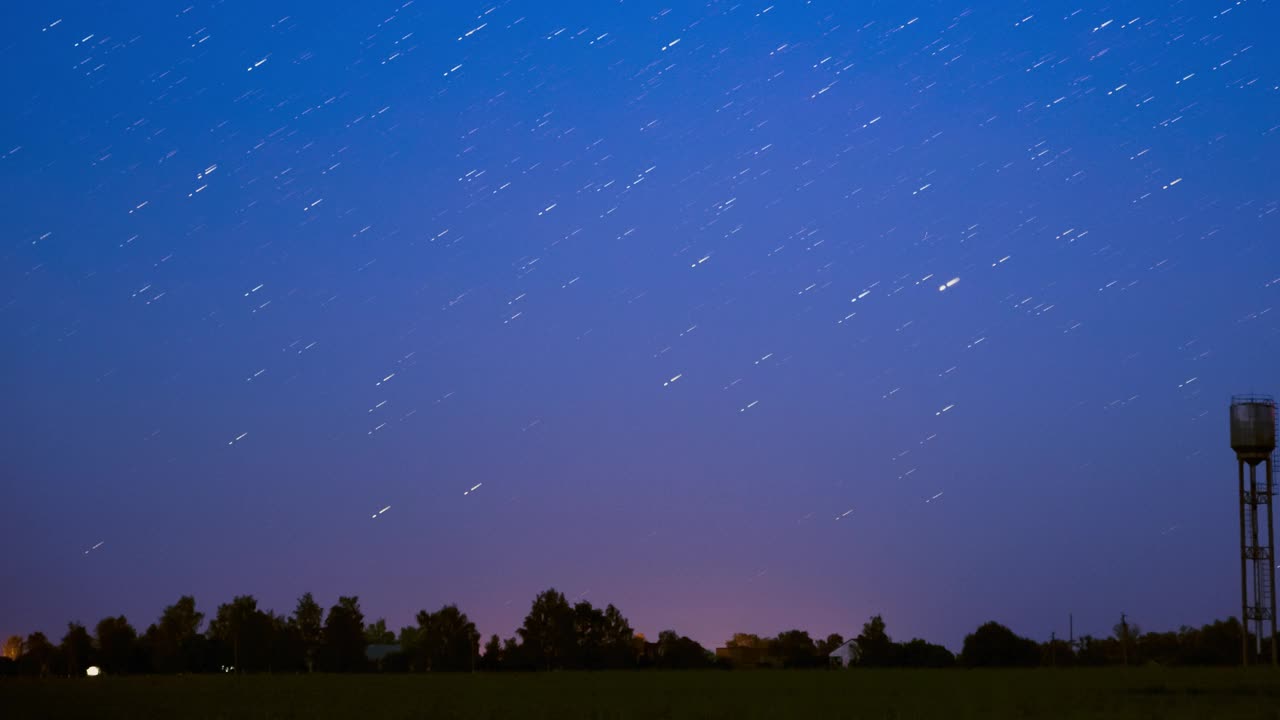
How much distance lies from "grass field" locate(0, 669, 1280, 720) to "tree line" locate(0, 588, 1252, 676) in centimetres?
4668

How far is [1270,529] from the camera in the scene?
84.9 m

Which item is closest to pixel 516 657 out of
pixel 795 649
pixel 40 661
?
pixel 795 649

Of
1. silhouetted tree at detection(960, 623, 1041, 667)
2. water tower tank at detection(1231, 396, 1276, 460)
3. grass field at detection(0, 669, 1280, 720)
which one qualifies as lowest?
grass field at detection(0, 669, 1280, 720)

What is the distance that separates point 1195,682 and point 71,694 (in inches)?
2285

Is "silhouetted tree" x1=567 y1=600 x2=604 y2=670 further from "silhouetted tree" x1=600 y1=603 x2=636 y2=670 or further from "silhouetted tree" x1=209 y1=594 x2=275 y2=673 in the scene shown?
"silhouetted tree" x1=209 y1=594 x2=275 y2=673

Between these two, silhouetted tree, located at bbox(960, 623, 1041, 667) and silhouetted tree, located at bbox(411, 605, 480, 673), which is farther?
silhouetted tree, located at bbox(411, 605, 480, 673)

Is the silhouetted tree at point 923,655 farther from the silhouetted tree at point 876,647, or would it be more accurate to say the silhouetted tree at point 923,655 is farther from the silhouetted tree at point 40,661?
the silhouetted tree at point 40,661

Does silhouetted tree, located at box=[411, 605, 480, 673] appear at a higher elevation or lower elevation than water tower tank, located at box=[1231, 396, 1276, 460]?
lower

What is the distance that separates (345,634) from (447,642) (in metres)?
13.1

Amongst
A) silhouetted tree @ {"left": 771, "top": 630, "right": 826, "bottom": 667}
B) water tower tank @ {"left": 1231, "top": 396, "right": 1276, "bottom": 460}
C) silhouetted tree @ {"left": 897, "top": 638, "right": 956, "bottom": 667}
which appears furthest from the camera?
silhouetted tree @ {"left": 771, "top": 630, "right": 826, "bottom": 667}

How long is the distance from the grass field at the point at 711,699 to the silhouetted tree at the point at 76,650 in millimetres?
70731

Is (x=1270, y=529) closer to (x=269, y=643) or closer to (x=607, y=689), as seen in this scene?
(x=607, y=689)

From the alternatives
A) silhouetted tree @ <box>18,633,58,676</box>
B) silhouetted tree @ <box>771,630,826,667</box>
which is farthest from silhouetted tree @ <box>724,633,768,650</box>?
silhouetted tree @ <box>18,633,58,676</box>

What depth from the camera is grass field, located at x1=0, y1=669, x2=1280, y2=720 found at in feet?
153
